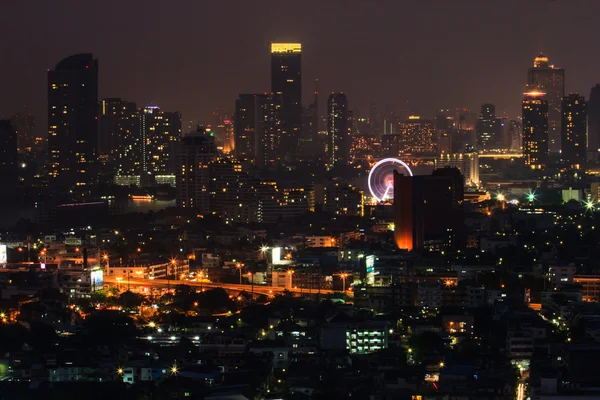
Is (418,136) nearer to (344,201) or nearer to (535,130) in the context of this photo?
(535,130)

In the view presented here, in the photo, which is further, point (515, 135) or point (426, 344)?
point (515, 135)

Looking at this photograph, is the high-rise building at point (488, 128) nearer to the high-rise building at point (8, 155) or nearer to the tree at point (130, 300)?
the high-rise building at point (8, 155)

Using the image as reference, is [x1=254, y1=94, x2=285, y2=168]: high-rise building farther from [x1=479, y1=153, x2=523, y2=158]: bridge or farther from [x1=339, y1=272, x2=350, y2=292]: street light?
[x1=339, y1=272, x2=350, y2=292]: street light

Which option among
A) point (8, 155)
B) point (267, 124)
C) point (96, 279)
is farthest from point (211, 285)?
point (267, 124)

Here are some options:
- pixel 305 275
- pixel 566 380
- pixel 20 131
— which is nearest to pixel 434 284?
pixel 305 275

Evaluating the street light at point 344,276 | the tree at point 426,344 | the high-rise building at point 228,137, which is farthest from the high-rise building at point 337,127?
the tree at point 426,344

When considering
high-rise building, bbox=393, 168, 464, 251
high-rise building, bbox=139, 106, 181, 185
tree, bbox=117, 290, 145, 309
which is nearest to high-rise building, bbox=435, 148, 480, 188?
high-rise building, bbox=139, 106, 181, 185
